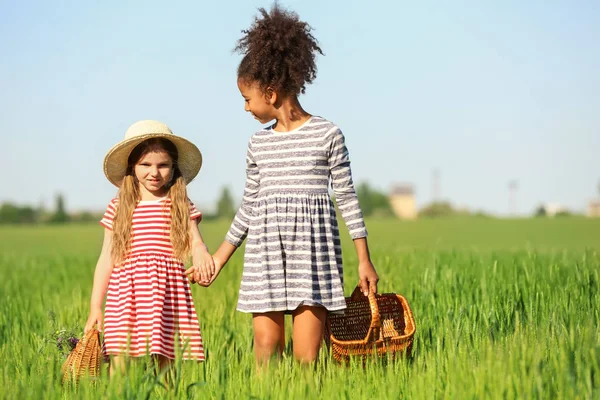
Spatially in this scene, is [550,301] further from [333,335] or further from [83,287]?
[83,287]

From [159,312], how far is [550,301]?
2.75 metres

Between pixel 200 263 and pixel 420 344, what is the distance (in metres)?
1.45

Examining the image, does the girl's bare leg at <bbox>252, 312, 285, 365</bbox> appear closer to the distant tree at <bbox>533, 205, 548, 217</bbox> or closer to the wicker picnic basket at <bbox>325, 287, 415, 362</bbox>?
the wicker picnic basket at <bbox>325, 287, 415, 362</bbox>

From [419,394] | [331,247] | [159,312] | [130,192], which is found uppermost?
[130,192]

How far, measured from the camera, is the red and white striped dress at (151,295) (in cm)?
397

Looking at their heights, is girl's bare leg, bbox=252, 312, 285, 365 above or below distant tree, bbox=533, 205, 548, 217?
below

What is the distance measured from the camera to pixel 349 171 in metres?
3.85

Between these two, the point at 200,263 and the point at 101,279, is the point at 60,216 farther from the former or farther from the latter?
the point at 200,263

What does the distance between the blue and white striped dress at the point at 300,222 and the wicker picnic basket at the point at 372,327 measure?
204 mm

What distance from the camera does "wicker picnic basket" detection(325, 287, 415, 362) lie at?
3.81 m

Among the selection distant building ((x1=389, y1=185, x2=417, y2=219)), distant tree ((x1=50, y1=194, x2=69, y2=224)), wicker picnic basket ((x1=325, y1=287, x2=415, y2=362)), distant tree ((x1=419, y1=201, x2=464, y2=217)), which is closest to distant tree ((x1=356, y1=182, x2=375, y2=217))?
distant tree ((x1=419, y1=201, x2=464, y2=217))

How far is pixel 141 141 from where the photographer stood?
4113 mm

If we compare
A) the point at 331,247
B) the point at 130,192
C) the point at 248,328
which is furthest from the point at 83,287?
the point at 331,247

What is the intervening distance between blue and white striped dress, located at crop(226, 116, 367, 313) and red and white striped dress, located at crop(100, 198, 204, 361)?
36 centimetres
